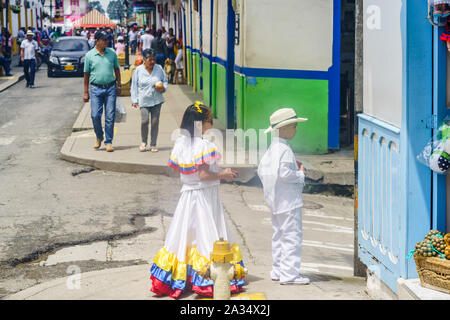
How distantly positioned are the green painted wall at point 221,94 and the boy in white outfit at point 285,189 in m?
9.06

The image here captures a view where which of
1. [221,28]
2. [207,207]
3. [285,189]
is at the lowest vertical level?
[207,207]

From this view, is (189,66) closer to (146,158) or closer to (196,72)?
(196,72)

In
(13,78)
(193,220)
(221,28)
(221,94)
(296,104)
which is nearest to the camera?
(193,220)

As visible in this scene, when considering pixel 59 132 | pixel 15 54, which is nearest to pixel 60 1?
pixel 15 54

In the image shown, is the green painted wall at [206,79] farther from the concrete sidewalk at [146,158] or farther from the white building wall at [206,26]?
the concrete sidewalk at [146,158]

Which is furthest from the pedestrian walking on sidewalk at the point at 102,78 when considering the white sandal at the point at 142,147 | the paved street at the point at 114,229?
the paved street at the point at 114,229

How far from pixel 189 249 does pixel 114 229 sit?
2.49 m

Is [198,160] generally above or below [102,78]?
below

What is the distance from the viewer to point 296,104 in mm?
12000

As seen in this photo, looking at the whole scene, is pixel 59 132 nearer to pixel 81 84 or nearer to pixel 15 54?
pixel 81 84

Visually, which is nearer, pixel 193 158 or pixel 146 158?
pixel 193 158

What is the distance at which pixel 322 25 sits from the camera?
11.7m

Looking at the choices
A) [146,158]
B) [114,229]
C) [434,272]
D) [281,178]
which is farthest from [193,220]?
[146,158]

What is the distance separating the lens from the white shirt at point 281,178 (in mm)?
5820
